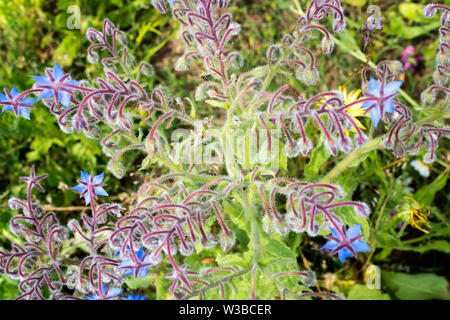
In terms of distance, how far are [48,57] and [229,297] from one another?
2.67 m

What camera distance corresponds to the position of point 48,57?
3611 mm

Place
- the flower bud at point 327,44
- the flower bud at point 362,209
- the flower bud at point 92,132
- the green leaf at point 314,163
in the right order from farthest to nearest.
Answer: the green leaf at point 314,163 < the flower bud at point 327,44 < the flower bud at point 92,132 < the flower bud at point 362,209

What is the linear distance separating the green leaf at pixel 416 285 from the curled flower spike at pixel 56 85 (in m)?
2.13

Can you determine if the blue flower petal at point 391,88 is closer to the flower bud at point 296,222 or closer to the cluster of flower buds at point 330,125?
the cluster of flower buds at point 330,125

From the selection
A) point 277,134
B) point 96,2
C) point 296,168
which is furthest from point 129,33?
point 277,134

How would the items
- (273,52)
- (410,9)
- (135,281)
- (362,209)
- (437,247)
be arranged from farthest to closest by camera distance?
(410,9)
(437,247)
(135,281)
(273,52)
(362,209)

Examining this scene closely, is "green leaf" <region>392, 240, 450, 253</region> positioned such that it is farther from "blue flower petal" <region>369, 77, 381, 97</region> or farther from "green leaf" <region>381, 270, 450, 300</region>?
"blue flower petal" <region>369, 77, 381, 97</region>

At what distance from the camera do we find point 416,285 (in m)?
2.58

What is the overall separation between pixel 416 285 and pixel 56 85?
2.31 meters

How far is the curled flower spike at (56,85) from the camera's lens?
1.50m

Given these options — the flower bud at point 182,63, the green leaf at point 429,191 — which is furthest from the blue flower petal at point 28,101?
the green leaf at point 429,191

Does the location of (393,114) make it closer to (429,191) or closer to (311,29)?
(311,29)

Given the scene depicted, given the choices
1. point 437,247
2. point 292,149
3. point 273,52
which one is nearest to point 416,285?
point 437,247
